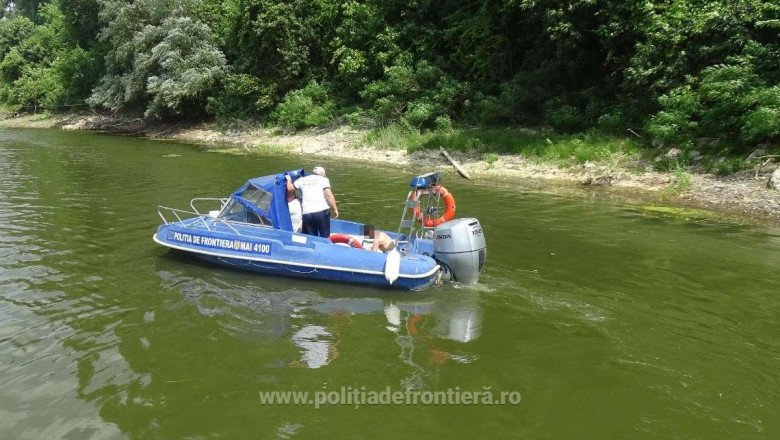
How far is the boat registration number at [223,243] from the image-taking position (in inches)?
352

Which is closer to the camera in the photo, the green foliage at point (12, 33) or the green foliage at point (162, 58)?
the green foliage at point (162, 58)

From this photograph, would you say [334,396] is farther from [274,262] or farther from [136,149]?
[136,149]

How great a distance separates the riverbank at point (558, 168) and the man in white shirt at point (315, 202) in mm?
8799

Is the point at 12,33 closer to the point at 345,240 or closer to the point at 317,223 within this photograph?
the point at 317,223

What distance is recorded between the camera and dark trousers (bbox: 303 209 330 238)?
9.27 m

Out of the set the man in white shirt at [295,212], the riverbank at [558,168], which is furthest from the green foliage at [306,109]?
the man in white shirt at [295,212]

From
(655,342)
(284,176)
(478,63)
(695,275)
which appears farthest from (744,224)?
(478,63)

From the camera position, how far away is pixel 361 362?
240 inches

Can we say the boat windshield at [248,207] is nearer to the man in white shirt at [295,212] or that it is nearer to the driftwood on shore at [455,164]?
the man in white shirt at [295,212]

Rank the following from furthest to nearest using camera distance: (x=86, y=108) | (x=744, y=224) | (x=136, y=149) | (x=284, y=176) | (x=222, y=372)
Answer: (x=86, y=108), (x=136, y=149), (x=744, y=224), (x=284, y=176), (x=222, y=372)

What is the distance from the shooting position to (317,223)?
9.30 meters

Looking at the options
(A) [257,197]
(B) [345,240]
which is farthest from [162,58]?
(B) [345,240]

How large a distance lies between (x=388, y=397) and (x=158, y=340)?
2934 mm

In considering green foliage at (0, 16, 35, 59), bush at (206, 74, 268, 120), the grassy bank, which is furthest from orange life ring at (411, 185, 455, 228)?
green foliage at (0, 16, 35, 59)
